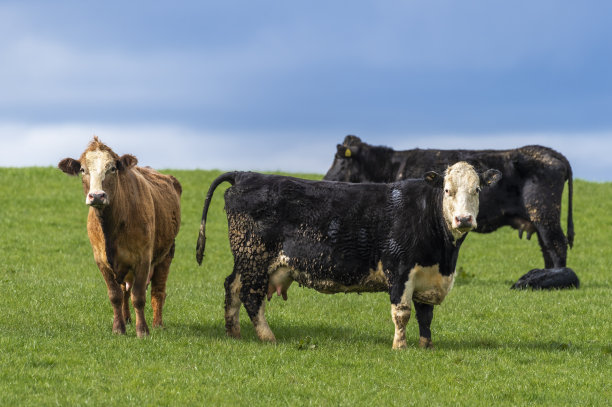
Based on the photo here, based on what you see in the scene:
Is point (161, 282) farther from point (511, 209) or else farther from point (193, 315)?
point (511, 209)

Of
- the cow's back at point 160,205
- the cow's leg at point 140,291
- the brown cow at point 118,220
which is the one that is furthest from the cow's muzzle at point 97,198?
the cow's leg at point 140,291

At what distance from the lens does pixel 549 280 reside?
63.1ft

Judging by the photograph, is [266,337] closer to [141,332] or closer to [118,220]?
[141,332]

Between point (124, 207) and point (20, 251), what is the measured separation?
1576 centimetres

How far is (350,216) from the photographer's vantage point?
11.8 metres

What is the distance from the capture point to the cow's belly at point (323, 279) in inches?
459

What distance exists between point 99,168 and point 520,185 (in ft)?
41.8

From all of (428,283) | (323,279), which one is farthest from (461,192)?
(323,279)

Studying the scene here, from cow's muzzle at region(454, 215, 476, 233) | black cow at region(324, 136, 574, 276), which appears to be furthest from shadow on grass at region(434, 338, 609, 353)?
black cow at region(324, 136, 574, 276)

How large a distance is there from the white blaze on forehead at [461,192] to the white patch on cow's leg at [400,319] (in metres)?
1.35

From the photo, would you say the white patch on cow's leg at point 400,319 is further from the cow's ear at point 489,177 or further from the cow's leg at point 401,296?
the cow's ear at point 489,177

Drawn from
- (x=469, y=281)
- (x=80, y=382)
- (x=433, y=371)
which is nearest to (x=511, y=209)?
(x=469, y=281)

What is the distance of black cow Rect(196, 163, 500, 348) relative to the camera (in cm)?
1134

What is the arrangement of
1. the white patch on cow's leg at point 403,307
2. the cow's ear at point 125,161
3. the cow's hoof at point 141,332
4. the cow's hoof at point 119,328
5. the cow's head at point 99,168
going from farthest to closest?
1. the cow's hoof at point 119,328
2. the cow's hoof at point 141,332
3. the cow's ear at point 125,161
4. the white patch on cow's leg at point 403,307
5. the cow's head at point 99,168
